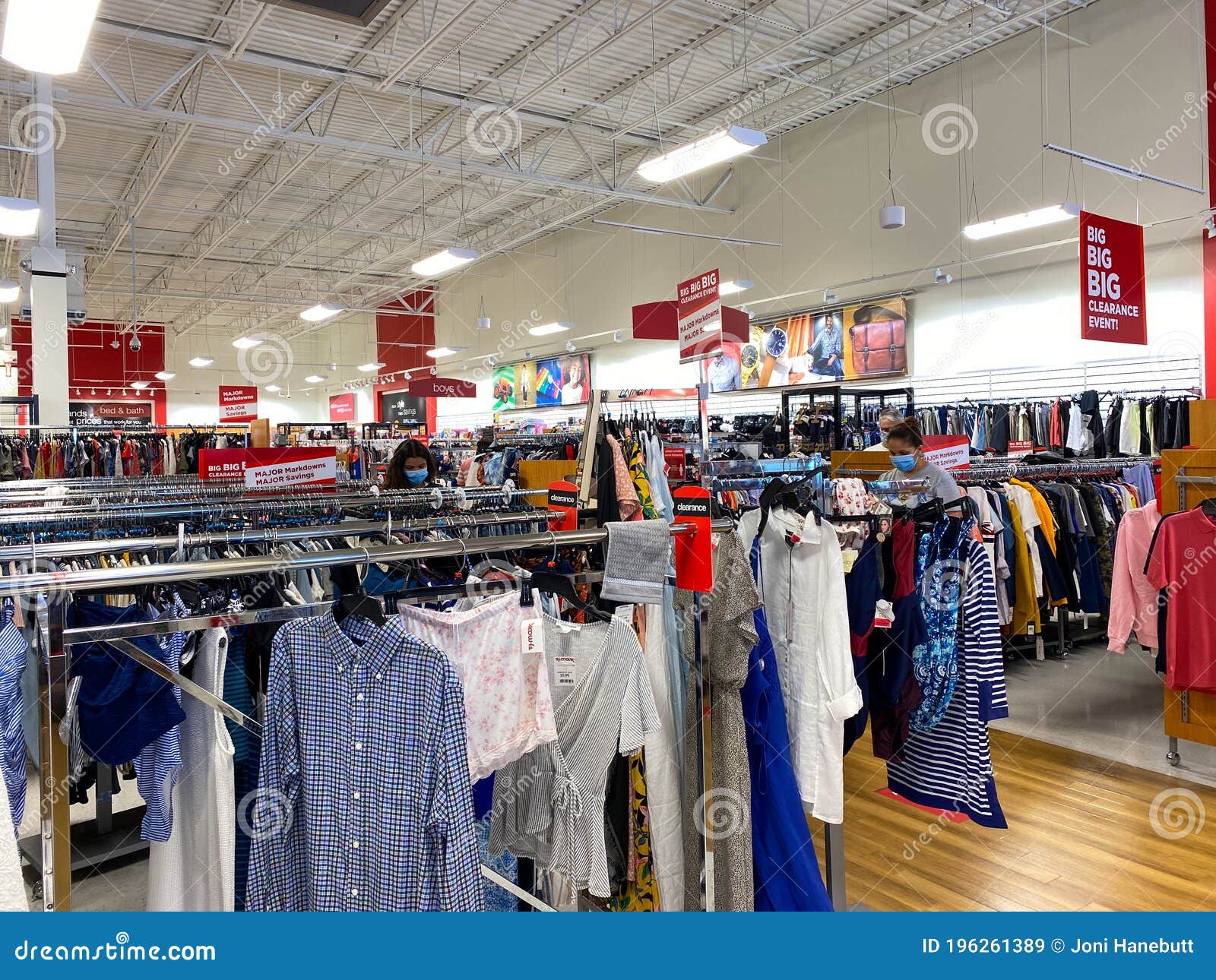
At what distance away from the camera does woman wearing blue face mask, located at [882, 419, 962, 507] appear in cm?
421

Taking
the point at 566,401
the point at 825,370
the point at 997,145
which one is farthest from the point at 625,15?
the point at 566,401

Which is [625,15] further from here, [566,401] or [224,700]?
[566,401]

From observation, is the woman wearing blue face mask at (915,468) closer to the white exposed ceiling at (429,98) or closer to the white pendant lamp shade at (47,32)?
the white pendant lamp shade at (47,32)

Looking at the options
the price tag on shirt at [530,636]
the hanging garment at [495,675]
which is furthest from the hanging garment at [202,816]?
the price tag on shirt at [530,636]

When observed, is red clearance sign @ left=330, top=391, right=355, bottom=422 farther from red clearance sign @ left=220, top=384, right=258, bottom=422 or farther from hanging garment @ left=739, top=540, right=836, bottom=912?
hanging garment @ left=739, top=540, right=836, bottom=912

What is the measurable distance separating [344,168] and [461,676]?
14.0 m

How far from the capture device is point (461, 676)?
1970 millimetres

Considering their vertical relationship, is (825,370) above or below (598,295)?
below

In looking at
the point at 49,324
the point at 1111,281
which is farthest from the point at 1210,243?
the point at 49,324

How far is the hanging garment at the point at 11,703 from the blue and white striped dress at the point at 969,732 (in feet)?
9.04

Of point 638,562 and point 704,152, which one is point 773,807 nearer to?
point 638,562

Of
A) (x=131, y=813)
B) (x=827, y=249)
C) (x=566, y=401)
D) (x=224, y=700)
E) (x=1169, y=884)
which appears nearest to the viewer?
(x=224, y=700)

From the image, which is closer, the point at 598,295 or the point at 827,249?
the point at 827,249

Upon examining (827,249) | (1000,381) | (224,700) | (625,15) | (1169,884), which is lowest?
(1169,884)
